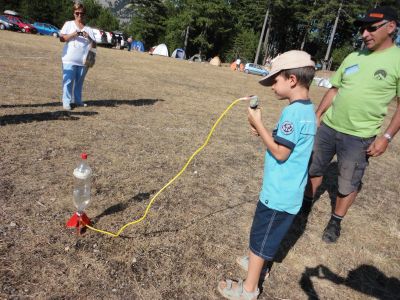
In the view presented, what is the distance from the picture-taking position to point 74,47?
6969 millimetres

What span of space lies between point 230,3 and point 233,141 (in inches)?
2354

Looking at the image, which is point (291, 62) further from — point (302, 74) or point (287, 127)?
point (287, 127)

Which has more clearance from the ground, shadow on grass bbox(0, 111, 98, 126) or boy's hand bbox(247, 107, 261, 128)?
boy's hand bbox(247, 107, 261, 128)

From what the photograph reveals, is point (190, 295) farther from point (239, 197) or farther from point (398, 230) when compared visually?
point (398, 230)

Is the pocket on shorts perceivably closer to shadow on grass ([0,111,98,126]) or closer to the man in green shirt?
the man in green shirt

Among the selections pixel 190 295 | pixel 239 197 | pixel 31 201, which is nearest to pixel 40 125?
pixel 31 201

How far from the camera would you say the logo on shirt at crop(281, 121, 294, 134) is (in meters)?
2.30

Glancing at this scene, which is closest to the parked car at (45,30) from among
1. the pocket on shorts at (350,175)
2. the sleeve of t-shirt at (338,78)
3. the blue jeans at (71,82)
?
the blue jeans at (71,82)

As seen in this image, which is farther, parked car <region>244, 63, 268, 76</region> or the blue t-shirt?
parked car <region>244, 63, 268, 76</region>

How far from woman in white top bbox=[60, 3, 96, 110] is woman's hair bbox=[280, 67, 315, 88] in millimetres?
5718

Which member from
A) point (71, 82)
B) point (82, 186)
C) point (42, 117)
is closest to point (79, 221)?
point (82, 186)

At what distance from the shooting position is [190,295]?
2916 mm

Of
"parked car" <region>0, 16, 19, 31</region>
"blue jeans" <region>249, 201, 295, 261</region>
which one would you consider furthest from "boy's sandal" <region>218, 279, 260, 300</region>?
"parked car" <region>0, 16, 19, 31</region>

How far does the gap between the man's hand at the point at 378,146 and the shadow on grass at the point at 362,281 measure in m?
1.29
